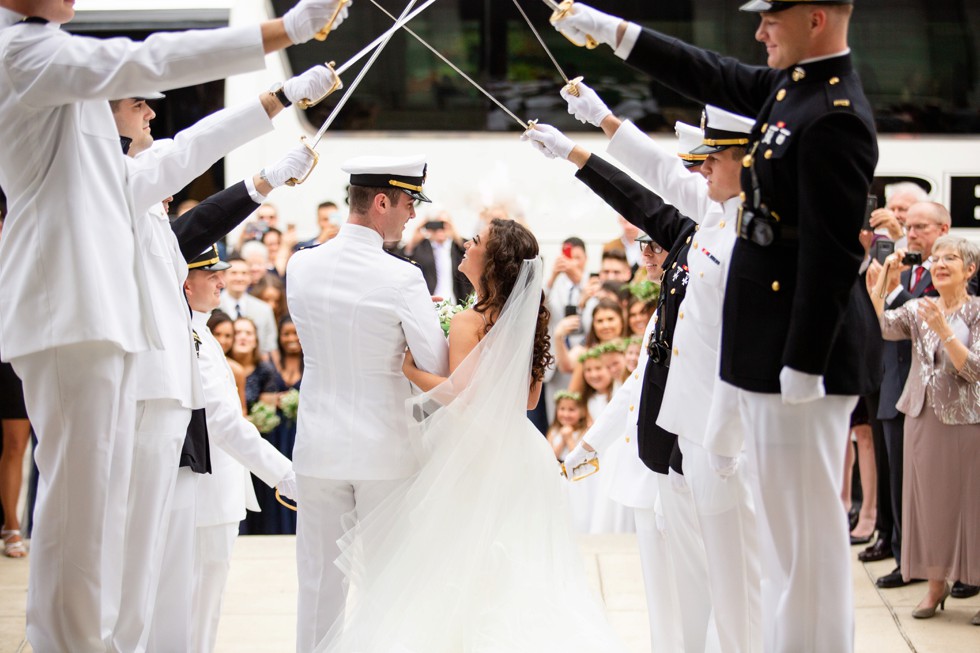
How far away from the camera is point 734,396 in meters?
3.46

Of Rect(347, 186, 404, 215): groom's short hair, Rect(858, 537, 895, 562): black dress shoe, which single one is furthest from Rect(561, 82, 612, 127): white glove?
Rect(858, 537, 895, 562): black dress shoe

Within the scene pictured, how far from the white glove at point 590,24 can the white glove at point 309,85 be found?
30.9 inches

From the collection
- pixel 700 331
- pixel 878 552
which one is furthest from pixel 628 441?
pixel 878 552

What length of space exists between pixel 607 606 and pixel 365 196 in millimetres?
2439

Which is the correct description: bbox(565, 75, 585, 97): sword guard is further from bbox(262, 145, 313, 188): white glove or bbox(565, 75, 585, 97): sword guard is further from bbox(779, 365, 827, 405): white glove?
bbox(779, 365, 827, 405): white glove

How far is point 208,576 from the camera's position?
4.66 meters

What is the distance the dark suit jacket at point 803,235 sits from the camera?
9.98 ft

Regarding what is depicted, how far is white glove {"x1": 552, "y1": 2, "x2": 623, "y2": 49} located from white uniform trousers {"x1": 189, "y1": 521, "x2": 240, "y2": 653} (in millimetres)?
2315

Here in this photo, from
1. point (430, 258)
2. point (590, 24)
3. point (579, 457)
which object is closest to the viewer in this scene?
→ point (590, 24)

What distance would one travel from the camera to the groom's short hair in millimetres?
4191

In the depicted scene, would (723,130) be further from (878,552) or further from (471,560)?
(878,552)

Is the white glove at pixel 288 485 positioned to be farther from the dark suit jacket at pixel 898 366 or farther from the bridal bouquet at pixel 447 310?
the dark suit jacket at pixel 898 366

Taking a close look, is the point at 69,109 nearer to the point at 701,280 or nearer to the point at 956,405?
the point at 701,280

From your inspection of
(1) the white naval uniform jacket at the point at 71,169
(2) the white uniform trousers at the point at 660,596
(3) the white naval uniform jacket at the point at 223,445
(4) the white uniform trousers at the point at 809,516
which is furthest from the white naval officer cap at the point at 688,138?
(3) the white naval uniform jacket at the point at 223,445
